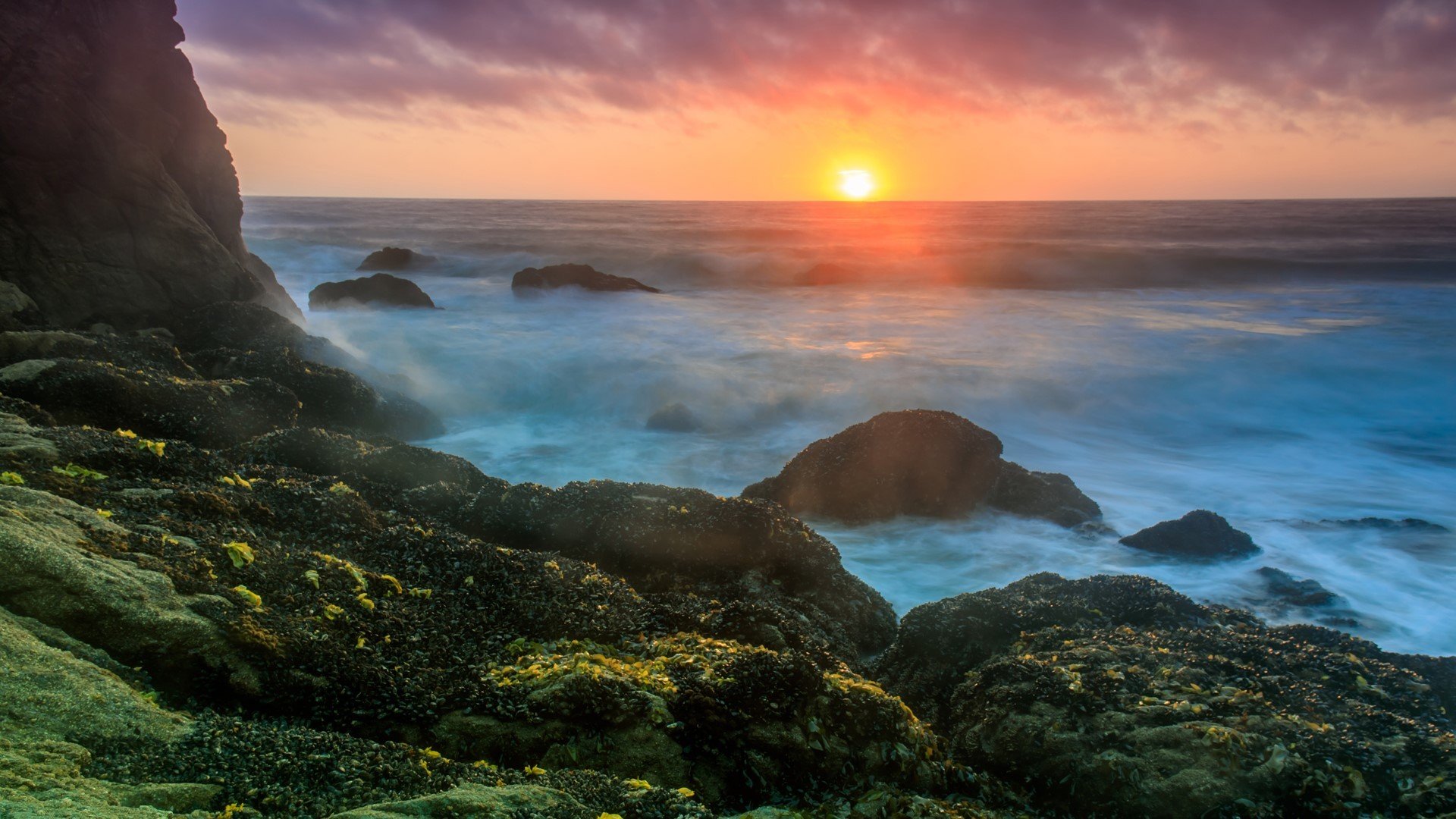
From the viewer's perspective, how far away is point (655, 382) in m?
16.3

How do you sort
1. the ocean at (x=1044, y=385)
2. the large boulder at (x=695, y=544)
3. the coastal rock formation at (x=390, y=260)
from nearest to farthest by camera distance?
1. the large boulder at (x=695, y=544)
2. the ocean at (x=1044, y=385)
3. the coastal rock formation at (x=390, y=260)

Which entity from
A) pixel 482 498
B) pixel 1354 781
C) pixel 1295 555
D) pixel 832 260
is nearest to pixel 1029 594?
pixel 1354 781

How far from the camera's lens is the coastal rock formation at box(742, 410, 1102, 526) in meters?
9.36

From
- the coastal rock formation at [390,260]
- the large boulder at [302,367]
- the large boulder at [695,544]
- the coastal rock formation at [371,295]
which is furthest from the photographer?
the coastal rock formation at [390,260]

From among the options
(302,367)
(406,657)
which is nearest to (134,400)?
(302,367)

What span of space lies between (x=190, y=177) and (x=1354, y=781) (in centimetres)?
1543

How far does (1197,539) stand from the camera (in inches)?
337

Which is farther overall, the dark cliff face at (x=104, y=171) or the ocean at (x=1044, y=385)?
the dark cliff face at (x=104, y=171)

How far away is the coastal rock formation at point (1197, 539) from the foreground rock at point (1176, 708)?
11.3ft

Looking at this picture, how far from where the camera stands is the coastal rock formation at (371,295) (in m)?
23.1

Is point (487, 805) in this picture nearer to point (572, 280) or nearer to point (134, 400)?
point (134, 400)

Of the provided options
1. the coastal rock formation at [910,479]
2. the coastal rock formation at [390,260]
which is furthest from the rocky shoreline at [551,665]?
the coastal rock formation at [390,260]

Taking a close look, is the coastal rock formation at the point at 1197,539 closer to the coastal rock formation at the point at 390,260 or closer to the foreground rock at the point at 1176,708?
the foreground rock at the point at 1176,708

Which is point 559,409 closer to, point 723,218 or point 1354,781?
point 1354,781
